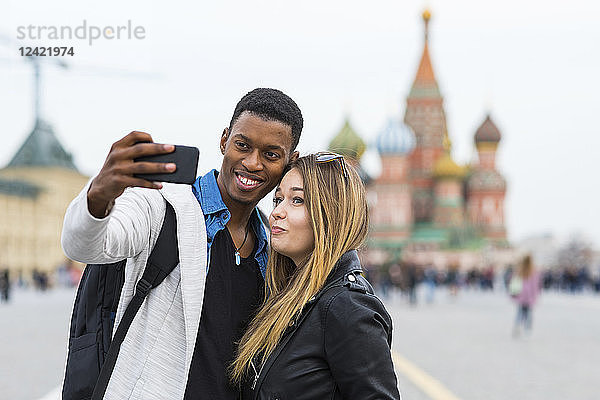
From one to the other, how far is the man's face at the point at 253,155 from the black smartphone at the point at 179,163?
0.50m

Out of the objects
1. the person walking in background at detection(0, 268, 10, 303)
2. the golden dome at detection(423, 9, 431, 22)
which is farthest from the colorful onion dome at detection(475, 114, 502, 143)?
the person walking in background at detection(0, 268, 10, 303)

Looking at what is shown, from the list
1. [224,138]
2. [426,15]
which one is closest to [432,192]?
[426,15]

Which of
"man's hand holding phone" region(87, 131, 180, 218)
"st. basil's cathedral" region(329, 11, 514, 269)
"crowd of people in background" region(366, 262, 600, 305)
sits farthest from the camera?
"st. basil's cathedral" region(329, 11, 514, 269)

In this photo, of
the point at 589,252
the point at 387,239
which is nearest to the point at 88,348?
the point at 387,239

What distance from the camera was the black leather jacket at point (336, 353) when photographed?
2.38 meters

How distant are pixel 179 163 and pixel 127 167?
121 mm

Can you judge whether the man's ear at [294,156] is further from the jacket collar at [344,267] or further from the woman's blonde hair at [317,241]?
the jacket collar at [344,267]

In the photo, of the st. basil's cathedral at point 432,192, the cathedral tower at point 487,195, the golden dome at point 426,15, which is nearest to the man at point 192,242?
the st. basil's cathedral at point 432,192

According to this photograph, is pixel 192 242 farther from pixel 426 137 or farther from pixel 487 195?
pixel 487 195

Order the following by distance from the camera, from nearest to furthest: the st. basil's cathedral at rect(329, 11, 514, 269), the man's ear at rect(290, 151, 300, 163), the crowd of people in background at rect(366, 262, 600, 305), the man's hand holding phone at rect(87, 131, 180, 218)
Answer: the man's hand holding phone at rect(87, 131, 180, 218) < the man's ear at rect(290, 151, 300, 163) < the crowd of people in background at rect(366, 262, 600, 305) < the st. basil's cathedral at rect(329, 11, 514, 269)

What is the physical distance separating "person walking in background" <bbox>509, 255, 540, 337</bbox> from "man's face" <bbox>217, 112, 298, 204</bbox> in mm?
11432

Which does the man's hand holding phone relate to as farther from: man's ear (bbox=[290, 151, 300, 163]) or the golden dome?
the golden dome

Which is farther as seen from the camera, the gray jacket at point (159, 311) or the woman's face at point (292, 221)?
the woman's face at point (292, 221)

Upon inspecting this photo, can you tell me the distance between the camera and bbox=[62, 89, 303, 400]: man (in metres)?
2.22
